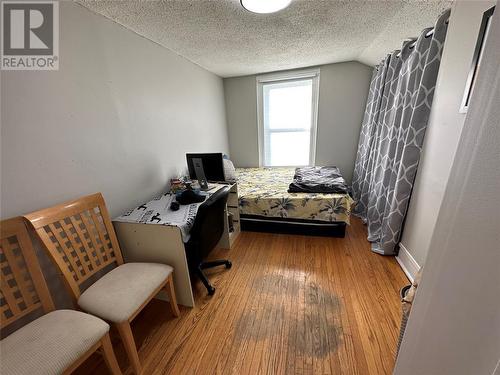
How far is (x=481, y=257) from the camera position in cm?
48

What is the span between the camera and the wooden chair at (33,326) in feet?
2.66

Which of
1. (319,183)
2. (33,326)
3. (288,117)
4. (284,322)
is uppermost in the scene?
(288,117)

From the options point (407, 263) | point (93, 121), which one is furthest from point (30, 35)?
point (407, 263)

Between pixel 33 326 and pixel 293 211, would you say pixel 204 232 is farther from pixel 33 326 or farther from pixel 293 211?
pixel 293 211

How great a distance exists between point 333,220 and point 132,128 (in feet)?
7.47

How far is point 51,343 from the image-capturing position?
2.83ft

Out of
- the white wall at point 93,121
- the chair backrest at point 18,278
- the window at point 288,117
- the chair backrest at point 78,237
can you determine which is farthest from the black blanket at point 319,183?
the chair backrest at point 18,278

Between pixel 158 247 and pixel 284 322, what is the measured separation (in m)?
1.05

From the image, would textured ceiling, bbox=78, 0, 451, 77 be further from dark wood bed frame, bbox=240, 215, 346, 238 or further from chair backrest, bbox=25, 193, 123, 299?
dark wood bed frame, bbox=240, 215, 346, 238

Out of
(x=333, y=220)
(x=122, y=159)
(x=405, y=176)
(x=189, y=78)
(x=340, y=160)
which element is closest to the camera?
(x=122, y=159)

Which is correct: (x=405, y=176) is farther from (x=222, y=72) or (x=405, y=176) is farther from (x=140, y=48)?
(x=222, y=72)

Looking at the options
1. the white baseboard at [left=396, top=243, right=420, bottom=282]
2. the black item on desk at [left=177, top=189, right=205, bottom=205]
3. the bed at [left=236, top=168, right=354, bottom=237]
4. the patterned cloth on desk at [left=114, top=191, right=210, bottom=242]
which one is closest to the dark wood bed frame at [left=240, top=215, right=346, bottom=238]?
the bed at [left=236, top=168, right=354, bottom=237]

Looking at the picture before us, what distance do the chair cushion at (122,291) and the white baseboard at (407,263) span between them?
2.00 metres

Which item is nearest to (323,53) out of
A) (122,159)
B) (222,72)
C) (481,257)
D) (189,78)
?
(222,72)
